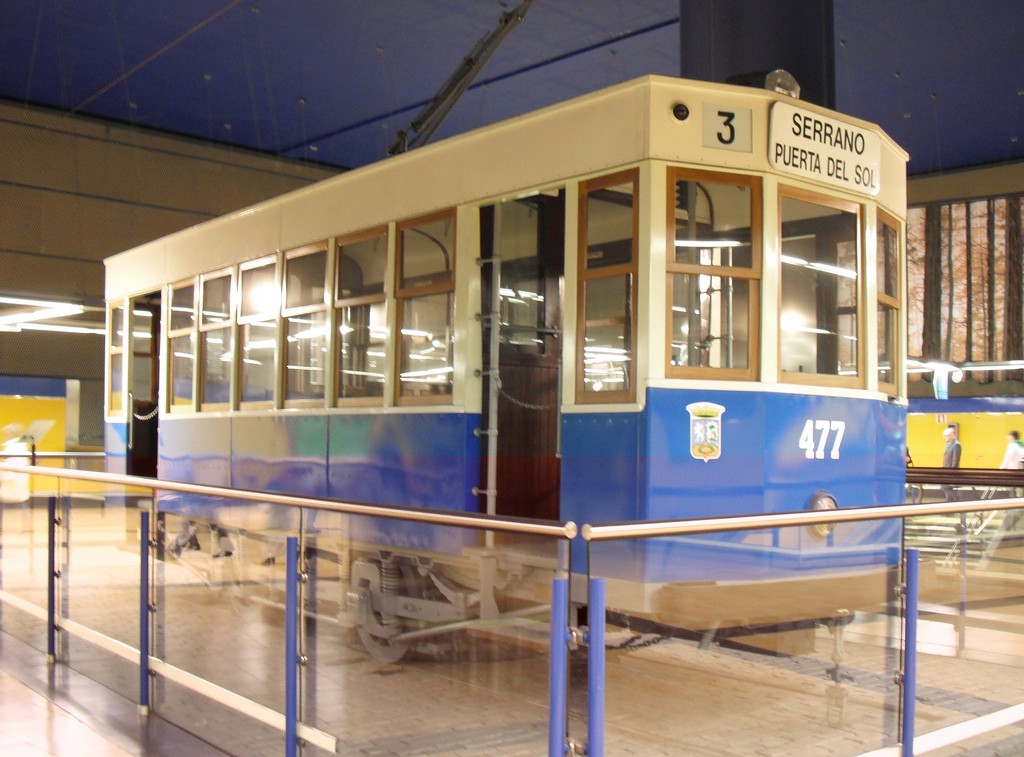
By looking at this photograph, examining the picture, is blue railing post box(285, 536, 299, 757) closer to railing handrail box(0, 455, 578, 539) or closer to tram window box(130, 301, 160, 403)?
railing handrail box(0, 455, 578, 539)

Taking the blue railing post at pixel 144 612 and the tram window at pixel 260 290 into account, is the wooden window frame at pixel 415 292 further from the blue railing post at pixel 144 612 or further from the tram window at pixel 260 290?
the blue railing post at pixel 144 612

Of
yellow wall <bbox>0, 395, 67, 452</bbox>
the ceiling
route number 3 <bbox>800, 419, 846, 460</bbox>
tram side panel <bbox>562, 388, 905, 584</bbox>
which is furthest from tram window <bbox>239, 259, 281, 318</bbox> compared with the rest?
yellow wall <bbox>0, 395, 67, 452</bbox>

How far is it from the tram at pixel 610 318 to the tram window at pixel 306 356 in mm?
22

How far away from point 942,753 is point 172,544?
12.0 ft

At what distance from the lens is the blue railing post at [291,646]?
410cm

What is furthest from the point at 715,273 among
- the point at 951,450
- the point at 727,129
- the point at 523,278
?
the point at 951,450

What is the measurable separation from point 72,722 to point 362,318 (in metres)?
2.97

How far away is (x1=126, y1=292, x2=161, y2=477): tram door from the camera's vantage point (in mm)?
10586

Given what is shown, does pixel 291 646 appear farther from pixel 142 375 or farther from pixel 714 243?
pixel 142 375

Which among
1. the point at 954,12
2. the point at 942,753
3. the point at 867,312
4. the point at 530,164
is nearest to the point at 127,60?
the point at 954,12

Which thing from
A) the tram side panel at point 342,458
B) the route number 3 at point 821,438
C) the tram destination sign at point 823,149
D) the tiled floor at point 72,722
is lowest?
the tiled floor at point 72,722

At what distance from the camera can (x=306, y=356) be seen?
7.55 meters

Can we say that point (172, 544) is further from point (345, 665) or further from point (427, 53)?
point (427, 53)

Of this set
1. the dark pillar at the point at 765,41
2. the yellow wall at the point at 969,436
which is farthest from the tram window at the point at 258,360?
the yellow wall at the point at 969,436
